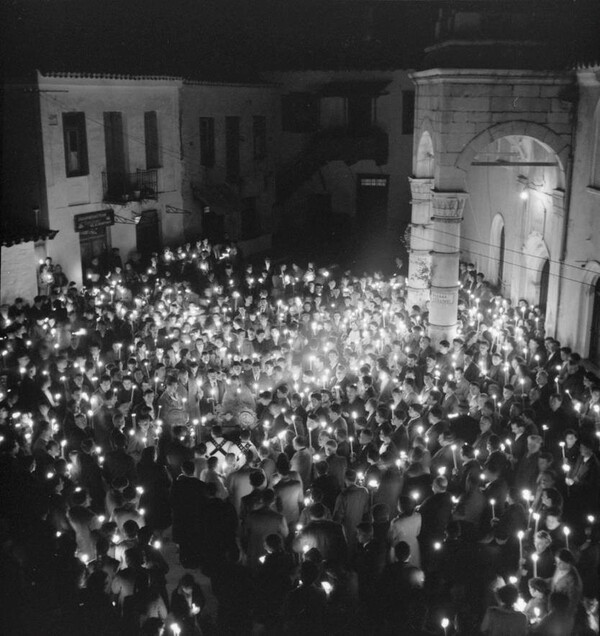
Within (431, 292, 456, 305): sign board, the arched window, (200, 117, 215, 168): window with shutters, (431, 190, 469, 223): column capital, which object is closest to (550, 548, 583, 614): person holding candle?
the arched window

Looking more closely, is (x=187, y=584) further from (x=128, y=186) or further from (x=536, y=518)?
(x=128, y=186)

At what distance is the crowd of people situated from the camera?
24.2 ft

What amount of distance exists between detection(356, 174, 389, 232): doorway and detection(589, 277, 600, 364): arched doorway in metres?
18.9

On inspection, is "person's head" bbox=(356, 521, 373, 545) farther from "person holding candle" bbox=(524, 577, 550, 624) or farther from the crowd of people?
"person holding candle" bbox=(524, 577, 550, 624)

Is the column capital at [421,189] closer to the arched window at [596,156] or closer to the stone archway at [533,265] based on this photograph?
the stone archway at [533,265]

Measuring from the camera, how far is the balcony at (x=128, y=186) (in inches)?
990

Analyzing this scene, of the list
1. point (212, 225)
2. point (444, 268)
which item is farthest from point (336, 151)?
point (444, 268)

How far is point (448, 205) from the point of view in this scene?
1673 cm

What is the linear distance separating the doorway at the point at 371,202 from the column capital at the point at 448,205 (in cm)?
1752

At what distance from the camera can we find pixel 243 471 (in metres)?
9.37

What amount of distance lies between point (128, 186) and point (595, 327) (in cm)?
1665

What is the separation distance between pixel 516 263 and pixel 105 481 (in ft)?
48.9

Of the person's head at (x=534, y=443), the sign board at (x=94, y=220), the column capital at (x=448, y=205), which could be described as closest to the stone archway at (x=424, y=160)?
the column capital at (x=448, y=205)

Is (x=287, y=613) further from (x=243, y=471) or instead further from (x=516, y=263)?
(x=516, y=263)
